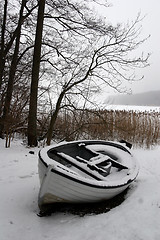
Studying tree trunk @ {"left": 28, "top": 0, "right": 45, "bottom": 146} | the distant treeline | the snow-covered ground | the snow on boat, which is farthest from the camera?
the distant treeline

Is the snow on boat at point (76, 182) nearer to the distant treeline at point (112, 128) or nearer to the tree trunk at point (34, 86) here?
the tree trunk at point (34, 86)

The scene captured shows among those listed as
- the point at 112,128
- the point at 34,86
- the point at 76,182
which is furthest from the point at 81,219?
the point at 112,128

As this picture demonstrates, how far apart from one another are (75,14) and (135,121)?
17.7 feet

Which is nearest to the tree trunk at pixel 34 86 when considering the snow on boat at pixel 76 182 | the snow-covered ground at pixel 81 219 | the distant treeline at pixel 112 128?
the distant treeline at pixel 112 128

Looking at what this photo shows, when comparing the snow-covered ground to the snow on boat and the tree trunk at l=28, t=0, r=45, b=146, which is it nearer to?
→ the snow on boat

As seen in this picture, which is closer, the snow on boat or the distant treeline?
the snow on boat

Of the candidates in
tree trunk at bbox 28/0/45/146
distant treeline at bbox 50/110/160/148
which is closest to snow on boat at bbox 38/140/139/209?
tree trunk at bbox 28/0/45/146

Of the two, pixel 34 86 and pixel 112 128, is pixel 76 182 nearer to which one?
pixel 34 86

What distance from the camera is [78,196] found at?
2.48m

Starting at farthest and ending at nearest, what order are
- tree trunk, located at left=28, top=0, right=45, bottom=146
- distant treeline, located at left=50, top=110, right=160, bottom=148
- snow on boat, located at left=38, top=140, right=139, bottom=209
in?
1. distant treeline, located at left=50, top=110, right=160, bottom=148
2. tree trunk, located at left=28, top=0, right=45, bottom=146
3. snow on boat, located at left=38, top=140, right=139, bottom=209

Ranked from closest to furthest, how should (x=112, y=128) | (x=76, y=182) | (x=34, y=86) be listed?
(x=76, y=182) < (x=34, y=86) < (x=112, y=128)

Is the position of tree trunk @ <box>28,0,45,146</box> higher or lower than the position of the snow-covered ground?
higher

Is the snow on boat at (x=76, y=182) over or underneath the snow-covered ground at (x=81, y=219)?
over

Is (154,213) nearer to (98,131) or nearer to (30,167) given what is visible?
(30,167)
